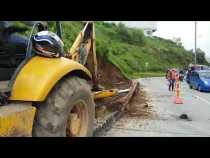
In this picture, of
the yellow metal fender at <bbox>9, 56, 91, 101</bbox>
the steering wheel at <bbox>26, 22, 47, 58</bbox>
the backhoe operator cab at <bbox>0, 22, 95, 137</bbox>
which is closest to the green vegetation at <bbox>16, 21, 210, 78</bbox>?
the steering wheel at <bbox>26, 22, 47, 58</bbox>

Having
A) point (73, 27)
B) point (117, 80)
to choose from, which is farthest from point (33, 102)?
point (73, 27)

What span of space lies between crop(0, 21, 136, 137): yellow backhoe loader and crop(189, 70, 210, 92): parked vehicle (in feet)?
90.1

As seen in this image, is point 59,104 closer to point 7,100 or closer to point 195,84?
point 7,100

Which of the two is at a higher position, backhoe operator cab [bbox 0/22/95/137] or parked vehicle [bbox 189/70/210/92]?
backhoe operator cab [bbox 0/22/95/137]

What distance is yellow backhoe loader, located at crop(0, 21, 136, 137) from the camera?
566 centimetres

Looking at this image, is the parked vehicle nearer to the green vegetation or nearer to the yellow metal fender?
the yellow metal fender

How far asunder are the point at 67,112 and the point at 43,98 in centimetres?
44

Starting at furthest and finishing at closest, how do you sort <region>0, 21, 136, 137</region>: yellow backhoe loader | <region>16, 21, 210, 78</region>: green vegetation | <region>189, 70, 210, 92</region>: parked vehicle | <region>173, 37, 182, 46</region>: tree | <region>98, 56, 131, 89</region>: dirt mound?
<region>173, 37, 182, 46</region>: tree → <region>16, 21, 210, 78</region>: green vegetation → <region>189, 70, 210, 92</region>: parked vehicle → <region>98, 56, 131, 89</region>: dirt mound → <region>0, 21, 136, 137</region>: yellow backhoe loader

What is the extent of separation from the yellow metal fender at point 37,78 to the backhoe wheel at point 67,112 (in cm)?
15

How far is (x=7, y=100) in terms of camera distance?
6.01 m

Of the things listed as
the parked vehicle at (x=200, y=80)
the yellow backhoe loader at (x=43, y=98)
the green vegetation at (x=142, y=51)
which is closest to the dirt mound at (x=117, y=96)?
the yellow backhoe loader at (x=43, y=98)

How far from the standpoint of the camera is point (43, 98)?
19.8ft

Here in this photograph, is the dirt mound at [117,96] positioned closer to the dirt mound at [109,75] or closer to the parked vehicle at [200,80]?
the dirt mound at [109,75]
